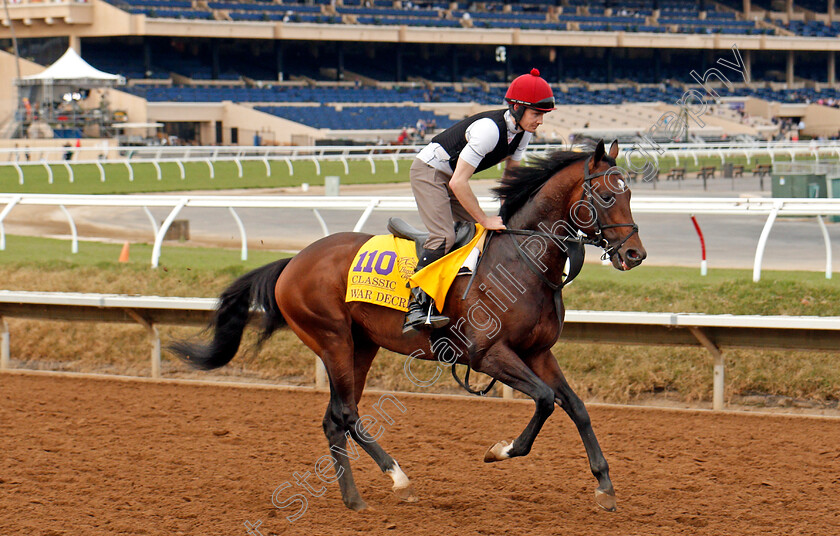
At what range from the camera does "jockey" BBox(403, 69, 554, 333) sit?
14.5 feet

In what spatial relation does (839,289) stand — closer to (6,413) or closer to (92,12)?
(6,413)

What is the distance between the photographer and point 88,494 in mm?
4586

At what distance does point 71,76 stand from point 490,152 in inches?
1258

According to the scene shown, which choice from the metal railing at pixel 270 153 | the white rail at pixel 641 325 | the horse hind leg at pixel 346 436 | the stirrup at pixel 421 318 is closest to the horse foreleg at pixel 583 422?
the stirrup at pixel 421 318

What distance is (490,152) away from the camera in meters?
4.52

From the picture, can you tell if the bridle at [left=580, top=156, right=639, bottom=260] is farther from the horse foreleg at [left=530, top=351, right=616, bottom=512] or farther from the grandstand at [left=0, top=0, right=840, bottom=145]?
the grandstand at [left=0, top=0, right=840, bottom=145]

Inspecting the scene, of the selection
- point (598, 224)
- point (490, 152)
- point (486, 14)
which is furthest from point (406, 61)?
point (598, 224)

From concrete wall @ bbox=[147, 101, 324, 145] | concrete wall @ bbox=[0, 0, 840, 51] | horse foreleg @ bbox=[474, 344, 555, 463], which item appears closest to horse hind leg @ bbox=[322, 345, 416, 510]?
horse foreleg @ bbox=[474, 344, 555, 463]

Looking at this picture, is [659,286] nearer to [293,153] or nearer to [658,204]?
[658,204]

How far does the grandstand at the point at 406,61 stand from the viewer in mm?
41594

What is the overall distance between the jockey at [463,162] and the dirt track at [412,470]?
923mm

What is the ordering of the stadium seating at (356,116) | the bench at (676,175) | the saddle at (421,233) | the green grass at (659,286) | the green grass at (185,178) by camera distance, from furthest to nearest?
1. the stadium seating at (356,116)
2. the bench at (676,175)
3. the green grass at (185,178)
4. the green grass at (659,286)
5. the saddle at (421,233)

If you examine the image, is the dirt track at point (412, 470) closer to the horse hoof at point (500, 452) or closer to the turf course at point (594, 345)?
the horse hoof at point (500, 452)

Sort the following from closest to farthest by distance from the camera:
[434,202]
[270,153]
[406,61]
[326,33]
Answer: [434,202] → [270,153] → [326,33] → [406,61]
